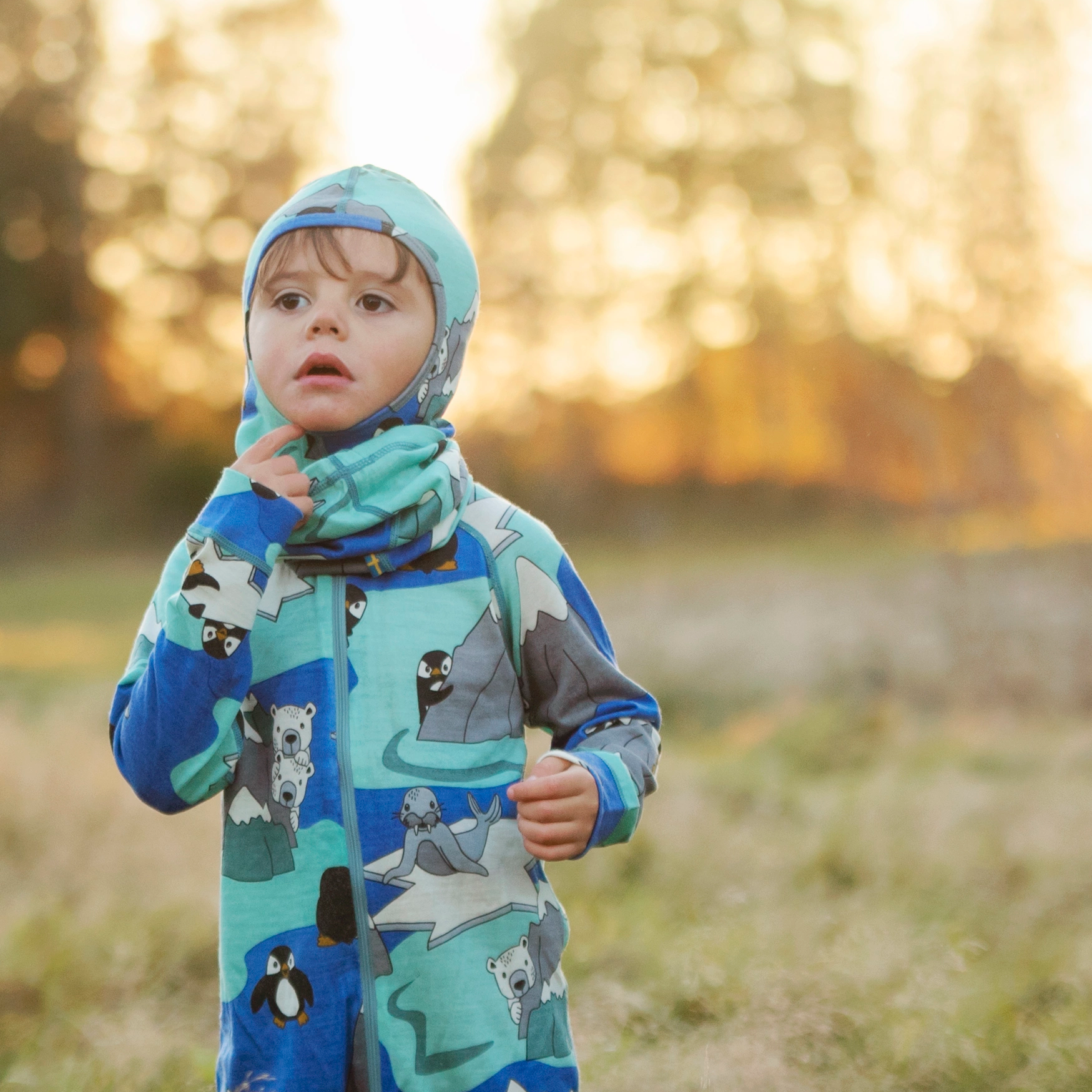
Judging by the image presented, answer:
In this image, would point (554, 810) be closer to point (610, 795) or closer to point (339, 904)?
point (610, 795)

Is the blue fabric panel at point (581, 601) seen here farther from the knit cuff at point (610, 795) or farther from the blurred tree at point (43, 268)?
the blurred tree at point (43, 268)

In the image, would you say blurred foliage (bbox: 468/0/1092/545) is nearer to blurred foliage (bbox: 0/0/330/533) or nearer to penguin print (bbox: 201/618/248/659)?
blurred foliage (bbox: 0/0/330/533)

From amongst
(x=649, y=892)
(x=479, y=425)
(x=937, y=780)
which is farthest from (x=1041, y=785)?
(x=479, y=425)

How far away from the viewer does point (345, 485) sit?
1.47 meters

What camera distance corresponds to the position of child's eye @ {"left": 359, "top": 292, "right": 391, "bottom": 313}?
1536mm

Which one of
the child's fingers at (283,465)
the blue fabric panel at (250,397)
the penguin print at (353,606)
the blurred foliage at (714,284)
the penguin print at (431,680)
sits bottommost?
the penguin print at (431,680)

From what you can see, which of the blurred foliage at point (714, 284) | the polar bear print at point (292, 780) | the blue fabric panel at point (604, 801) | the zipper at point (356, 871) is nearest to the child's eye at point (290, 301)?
the zipper at point (356, 871)

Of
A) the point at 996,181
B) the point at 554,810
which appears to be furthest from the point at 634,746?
the point at 996,181

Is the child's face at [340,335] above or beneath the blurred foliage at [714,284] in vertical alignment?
beneath

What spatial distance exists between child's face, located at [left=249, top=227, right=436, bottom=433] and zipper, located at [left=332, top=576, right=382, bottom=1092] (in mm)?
283

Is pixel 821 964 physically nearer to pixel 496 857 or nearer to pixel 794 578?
pixel 496 857

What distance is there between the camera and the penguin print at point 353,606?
147 cm

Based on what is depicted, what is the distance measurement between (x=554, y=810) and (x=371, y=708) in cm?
24

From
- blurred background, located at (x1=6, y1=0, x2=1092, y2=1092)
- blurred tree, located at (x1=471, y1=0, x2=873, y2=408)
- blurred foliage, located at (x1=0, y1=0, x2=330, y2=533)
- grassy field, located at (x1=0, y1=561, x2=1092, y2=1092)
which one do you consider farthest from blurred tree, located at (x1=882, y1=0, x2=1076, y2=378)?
blurred foliage, located at (x1=0, y1=0, x2=330, y2=533)
